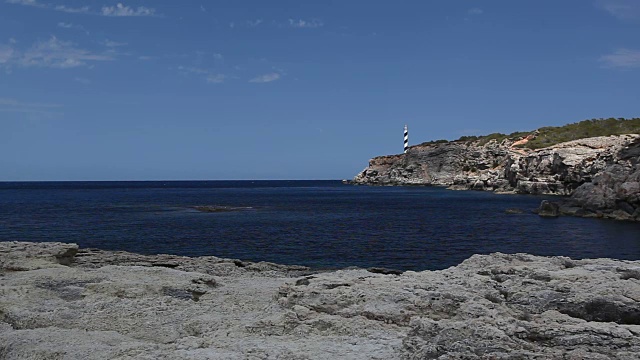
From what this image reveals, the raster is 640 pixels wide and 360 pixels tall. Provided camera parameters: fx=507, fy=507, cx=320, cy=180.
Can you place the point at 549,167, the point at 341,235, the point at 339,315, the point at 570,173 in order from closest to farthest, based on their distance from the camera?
the point at 339,315 < the point at 341,235 < the point at 570,173 < the point at 549,167

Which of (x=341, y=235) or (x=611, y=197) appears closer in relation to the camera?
(x=341, y=235)

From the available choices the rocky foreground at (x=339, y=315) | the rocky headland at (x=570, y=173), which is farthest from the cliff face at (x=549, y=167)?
the rocky foreground at (x=339, y=315)

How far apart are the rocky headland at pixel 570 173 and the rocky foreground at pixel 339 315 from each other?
6278 centimetres

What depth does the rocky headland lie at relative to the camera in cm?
7089

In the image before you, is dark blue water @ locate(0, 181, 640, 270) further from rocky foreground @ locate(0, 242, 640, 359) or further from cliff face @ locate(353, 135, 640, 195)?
cliff face @ locate(353, 135, 640, 195)

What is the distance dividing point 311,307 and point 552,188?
395 feet

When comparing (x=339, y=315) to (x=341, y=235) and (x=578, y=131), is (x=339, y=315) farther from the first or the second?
(x=578, y=131)

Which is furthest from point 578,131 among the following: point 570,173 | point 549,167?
point 570,173

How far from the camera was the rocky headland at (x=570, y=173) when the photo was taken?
70894 mm

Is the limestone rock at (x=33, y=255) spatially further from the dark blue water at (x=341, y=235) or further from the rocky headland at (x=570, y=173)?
the rocky headland at (x=570, y=173)

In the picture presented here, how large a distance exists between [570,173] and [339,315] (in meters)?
110

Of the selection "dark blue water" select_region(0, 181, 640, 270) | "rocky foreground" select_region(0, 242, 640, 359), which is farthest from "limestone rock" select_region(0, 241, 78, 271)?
"dark blue water" select_region(0, 181, 640, 270)

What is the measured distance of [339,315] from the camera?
1306 centimetres

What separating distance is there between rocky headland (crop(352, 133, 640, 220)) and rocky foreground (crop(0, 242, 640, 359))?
62778mm
